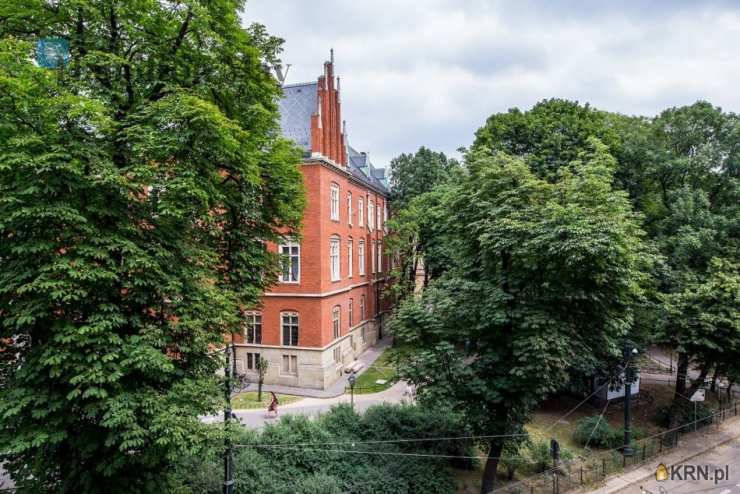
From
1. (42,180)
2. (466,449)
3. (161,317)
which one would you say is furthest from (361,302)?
(42,180)

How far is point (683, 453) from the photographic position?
59.2 ft

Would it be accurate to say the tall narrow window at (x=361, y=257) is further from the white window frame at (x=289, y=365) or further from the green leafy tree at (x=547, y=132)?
the green leafy tree at (x=547, y=132)

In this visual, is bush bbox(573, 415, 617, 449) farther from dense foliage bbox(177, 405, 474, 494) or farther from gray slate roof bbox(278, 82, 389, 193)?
gray slate roof bbox(278, 82, 389, 193)

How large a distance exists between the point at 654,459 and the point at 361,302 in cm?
2089

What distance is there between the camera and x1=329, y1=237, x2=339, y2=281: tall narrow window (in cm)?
2673

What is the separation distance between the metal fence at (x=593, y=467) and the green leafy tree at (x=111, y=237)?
11.8m

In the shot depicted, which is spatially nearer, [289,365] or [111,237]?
[111,237]

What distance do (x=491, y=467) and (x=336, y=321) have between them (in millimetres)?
15178

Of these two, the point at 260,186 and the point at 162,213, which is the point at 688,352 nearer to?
Result: the point at 260,186

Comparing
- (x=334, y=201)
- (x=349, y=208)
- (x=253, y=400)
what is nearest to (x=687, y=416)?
(x=253, y=400)

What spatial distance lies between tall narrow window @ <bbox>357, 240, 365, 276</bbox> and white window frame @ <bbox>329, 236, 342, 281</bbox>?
4.19 m

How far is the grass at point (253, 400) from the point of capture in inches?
850

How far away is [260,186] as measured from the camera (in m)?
11.6

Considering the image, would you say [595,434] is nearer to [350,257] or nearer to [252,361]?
[350,257]
